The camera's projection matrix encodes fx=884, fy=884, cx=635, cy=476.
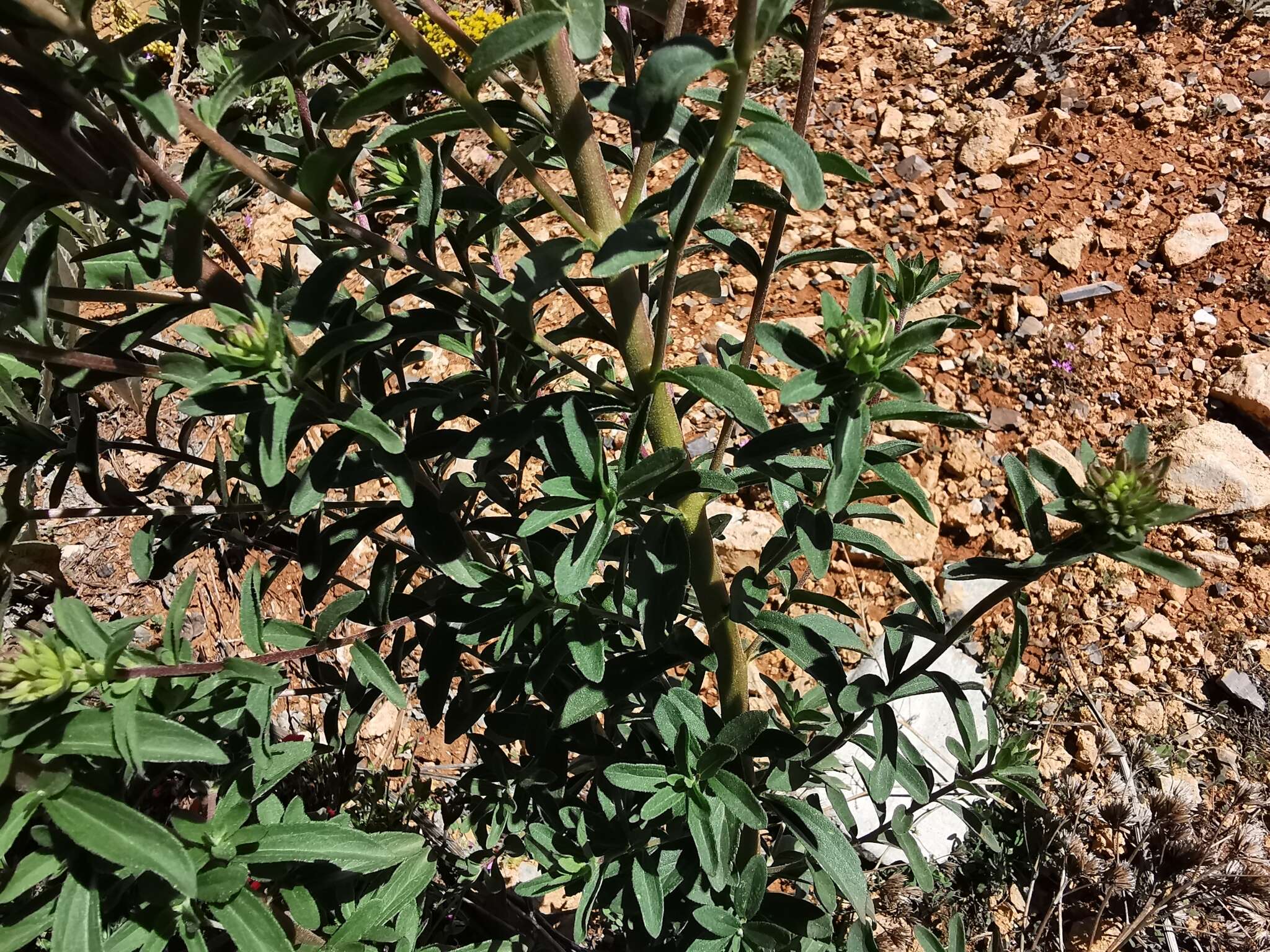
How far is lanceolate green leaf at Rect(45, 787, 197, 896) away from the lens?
113 cm

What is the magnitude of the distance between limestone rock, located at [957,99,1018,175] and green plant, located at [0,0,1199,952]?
3.11m

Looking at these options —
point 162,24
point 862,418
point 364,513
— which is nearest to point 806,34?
point 862,418

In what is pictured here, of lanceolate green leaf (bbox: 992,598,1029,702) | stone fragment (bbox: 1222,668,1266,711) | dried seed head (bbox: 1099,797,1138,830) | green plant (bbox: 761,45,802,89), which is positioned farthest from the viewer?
green plant (bbox: 761,45,802,89)

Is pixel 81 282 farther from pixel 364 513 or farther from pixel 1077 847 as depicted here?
pixel 1077 847

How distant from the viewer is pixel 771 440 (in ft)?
4.39

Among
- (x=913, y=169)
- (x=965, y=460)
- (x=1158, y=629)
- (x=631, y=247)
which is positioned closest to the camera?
(x=631, y=247)

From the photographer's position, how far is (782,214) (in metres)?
1.40

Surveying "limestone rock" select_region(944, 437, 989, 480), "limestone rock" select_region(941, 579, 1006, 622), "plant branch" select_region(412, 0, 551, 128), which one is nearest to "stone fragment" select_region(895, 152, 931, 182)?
"limestone rock" select_region(944, 437, 989, 480)

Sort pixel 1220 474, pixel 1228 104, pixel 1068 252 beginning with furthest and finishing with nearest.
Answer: pixel 1228 104 < pixel 1068 252 < pixel 1220 474

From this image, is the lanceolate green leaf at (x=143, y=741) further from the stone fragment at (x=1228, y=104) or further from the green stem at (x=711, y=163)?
the stone fragment at (x=1228, y=104)

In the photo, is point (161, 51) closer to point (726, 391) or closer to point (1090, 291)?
point (1090, 291)

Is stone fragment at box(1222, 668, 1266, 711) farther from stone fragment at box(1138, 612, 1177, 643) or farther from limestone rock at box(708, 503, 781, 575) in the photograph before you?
limestone rock at box(708, 503, 781, 575)

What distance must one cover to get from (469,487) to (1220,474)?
126 inches

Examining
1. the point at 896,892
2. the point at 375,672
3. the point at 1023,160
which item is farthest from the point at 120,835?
the point at 1023,160
